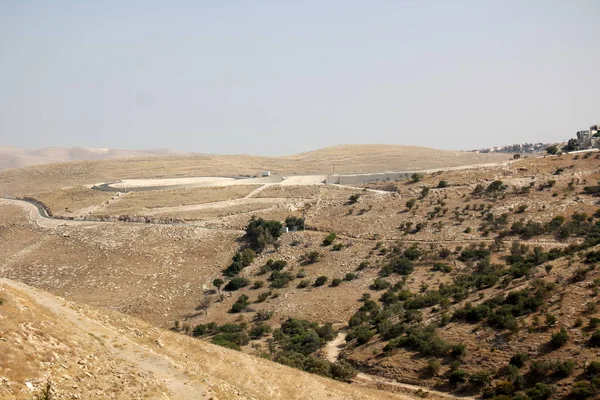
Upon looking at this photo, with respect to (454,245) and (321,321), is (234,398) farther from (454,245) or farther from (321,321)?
(454,245)

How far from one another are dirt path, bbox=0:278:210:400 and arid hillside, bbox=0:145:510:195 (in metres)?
68.6

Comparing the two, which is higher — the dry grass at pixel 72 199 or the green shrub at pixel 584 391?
the dry grass at pixel 72 199

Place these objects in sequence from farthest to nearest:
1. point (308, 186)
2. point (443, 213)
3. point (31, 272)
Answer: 1. point (308, 186)
2. point (443, 213)
3. point (31, 272)

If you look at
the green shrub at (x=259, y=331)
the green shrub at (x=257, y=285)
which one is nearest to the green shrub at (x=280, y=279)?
the green shrub at (x=257, y=285)

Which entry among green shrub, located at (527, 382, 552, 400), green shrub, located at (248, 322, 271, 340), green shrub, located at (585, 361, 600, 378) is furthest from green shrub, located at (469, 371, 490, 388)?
green shrub, located at (248, 322, 271, 340)

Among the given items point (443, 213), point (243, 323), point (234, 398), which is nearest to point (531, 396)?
point (234, 398)

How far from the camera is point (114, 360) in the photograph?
1559 cm

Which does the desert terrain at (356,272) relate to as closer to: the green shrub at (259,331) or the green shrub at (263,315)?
the green shrub at (263,315)

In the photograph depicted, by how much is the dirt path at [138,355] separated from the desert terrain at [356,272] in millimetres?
393

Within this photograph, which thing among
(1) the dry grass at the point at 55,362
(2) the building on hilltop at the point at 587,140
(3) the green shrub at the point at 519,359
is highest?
(2) the building on hilltop at the point at 587,140

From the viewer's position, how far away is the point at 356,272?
3775 centimetres

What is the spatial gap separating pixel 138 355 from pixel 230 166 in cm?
8296

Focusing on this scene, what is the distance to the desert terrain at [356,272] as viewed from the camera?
72.8ft

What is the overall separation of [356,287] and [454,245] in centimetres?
789
